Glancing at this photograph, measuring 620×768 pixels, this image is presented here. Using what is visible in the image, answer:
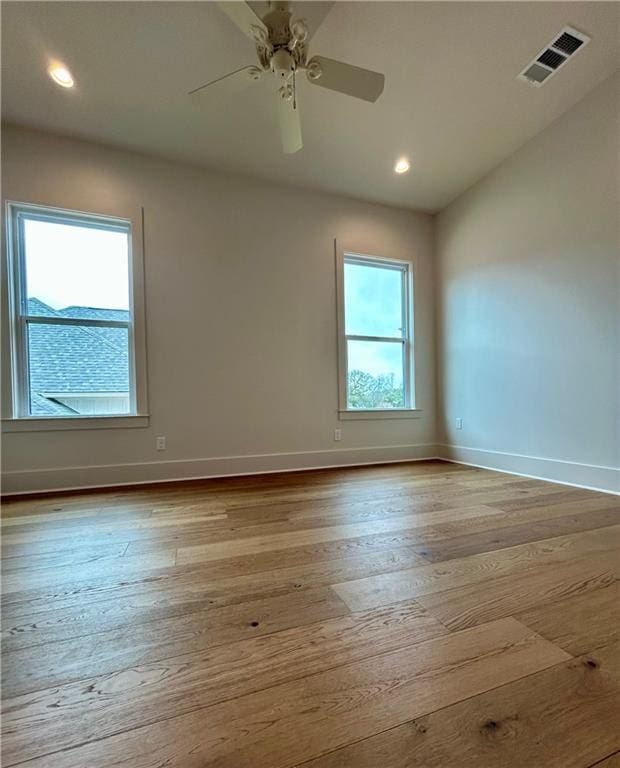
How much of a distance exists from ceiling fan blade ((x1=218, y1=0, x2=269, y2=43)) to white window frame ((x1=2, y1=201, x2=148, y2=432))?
1777 millimetres

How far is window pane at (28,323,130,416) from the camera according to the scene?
281cm

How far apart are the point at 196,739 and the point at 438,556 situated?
1159 millimetres

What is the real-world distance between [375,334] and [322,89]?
216 cm

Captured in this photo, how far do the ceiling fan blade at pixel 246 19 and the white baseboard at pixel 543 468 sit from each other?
11.3 ft

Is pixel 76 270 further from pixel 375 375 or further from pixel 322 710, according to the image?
pixel 322 710

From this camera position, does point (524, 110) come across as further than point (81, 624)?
Yes

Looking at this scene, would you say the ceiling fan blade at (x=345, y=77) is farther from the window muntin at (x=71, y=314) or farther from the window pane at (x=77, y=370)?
the window pane at (x=77, y=370)

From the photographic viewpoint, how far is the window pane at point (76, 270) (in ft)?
9.27

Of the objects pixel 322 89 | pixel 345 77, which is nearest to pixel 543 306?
pixel 345 77

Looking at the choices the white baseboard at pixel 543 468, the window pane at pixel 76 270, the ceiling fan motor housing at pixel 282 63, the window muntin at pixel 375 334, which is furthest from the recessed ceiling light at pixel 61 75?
the white baseboard at pixel 543 468

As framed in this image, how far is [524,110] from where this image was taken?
2777 millimetres

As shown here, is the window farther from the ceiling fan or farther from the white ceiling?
the ceiling fan

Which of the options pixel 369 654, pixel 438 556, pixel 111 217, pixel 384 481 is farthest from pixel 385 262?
pixel 369 654

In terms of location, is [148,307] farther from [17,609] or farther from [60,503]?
[17,609]
